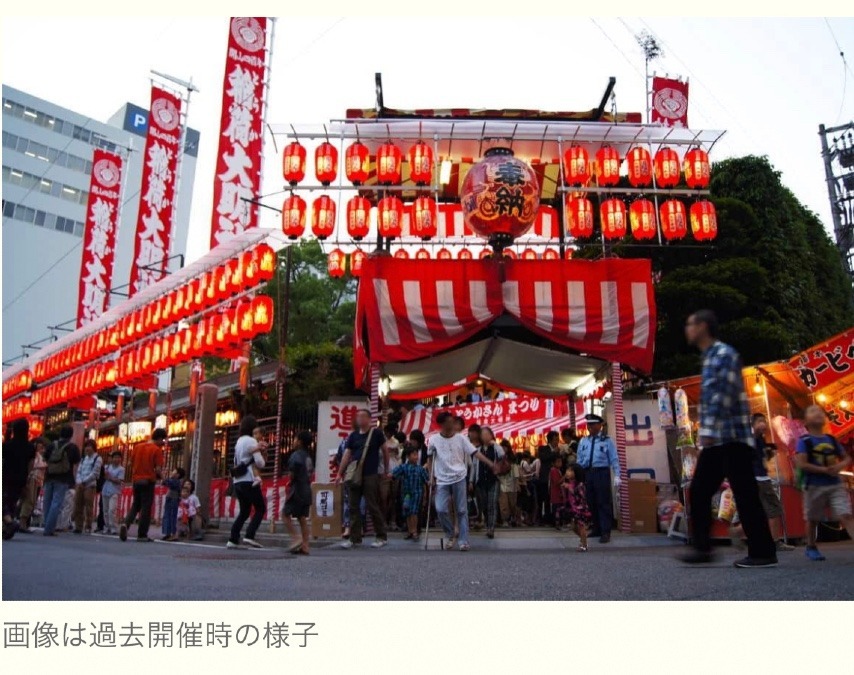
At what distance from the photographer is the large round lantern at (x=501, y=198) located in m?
12.9

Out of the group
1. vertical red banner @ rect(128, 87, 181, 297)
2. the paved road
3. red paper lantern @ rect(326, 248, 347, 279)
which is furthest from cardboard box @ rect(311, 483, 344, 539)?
vertical red banner @ rect(128, 87, 181, 297)

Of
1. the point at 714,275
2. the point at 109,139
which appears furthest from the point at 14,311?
the point at 714,275

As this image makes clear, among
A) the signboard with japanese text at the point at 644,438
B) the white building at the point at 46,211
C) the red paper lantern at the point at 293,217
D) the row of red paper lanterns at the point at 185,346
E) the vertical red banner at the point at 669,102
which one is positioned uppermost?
the white building at the point at 46,211

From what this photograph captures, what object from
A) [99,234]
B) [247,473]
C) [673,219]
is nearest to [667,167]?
[673,219]

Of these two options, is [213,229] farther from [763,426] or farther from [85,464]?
[763,426]

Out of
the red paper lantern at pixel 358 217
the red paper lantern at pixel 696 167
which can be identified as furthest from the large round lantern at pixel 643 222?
the red paper lantern at pixel 358 217

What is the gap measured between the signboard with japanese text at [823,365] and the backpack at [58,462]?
1204 centimetres

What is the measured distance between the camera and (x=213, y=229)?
17.9 meters

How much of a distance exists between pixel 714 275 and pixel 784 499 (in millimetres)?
11084

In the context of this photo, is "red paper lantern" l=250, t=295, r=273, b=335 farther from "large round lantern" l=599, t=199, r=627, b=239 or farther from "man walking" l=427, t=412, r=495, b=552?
"man walking" l=427, t=412, r=495, b=552

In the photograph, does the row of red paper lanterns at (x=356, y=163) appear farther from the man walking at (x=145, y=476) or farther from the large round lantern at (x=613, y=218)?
the man walking at (x=145, y=476)

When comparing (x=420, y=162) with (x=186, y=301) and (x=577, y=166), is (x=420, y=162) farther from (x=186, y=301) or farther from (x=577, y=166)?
(x=186, y=301)

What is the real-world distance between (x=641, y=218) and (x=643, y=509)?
24.1 feet

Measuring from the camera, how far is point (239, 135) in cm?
1759
